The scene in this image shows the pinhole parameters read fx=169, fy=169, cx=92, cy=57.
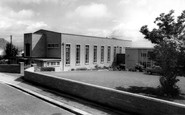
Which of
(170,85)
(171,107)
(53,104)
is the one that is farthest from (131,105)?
(53,104)

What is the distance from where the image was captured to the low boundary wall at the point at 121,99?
255 inches

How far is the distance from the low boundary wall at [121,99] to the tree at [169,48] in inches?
117

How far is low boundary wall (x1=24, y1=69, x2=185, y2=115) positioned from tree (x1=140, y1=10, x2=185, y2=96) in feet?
9.75

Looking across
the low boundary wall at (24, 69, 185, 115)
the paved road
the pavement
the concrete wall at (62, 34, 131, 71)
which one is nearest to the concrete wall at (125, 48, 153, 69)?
the concrete wall at (62, 34, 131, 71)

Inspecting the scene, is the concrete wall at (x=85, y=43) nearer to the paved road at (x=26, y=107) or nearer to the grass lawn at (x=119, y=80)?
the grass lawn at (x=119, y=80)

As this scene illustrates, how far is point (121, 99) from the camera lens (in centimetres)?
802

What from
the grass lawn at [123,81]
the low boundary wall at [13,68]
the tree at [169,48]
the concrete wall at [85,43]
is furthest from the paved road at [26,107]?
the concrete wall at [85,43]

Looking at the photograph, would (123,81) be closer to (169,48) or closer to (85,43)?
(169,48)

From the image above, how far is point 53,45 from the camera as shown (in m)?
34.3

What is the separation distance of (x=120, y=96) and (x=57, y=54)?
87.2ft

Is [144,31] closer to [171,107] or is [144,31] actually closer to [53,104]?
[171,107]

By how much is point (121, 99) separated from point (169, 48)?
3.73 meters

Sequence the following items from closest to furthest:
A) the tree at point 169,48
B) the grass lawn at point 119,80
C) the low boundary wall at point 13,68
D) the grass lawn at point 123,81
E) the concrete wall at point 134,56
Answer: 1. the tree at point 169,48
2. the grass lawn at point 123,81
3. the grass lawn at point 119,80
4. the low boundary wall at point 13,68
5. the concrete wall at point 134,56

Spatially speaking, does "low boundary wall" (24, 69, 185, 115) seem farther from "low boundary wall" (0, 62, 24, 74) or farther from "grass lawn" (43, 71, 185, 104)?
"low boundary wall" (0, 62, 24, 74)
